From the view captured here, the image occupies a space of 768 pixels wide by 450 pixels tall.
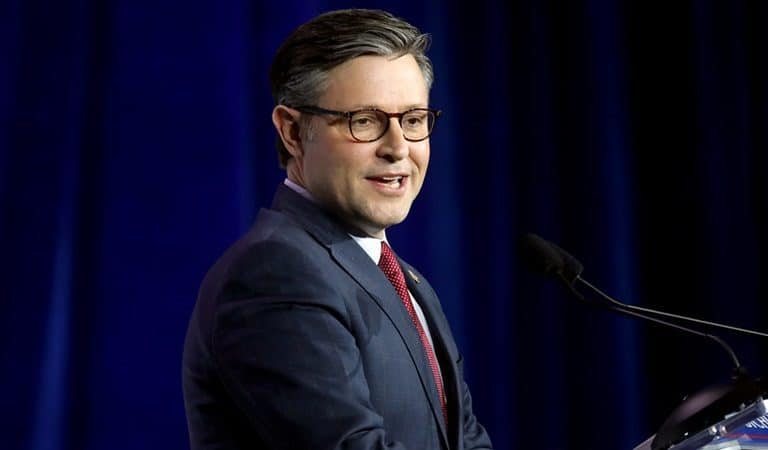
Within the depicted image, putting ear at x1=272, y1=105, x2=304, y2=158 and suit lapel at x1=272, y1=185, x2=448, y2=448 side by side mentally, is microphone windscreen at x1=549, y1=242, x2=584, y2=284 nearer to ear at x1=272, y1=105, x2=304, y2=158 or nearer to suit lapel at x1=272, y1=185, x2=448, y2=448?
suit lapel at x1=272, y1=185, x2=448, y2=448

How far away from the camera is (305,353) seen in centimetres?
118

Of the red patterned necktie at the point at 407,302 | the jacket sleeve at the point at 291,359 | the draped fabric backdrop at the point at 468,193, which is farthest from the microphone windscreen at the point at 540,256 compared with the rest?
the draped fabric backdrop at the point at 468,193

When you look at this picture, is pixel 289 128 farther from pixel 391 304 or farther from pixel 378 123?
pixel 391 304

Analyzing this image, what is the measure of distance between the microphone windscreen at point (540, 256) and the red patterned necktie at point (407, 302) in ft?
0.61

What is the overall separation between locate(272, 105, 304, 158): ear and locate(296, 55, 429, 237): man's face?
3 cm

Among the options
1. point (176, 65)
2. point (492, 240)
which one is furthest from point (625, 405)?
point (176, 65)

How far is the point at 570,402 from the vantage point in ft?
9.20

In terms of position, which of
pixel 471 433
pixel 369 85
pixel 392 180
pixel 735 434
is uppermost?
pixel 369 85

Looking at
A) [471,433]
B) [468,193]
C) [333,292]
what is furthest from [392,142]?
[468,193]

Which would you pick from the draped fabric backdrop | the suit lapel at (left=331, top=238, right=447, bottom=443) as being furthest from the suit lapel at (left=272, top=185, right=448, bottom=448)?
the draped fabric backdrop

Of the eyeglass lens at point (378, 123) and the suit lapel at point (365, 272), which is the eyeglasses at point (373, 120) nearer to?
the eyeglass lens at point (378, 123)

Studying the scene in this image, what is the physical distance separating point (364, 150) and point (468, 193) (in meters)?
1.35

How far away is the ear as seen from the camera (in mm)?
1456

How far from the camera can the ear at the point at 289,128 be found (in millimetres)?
1456
